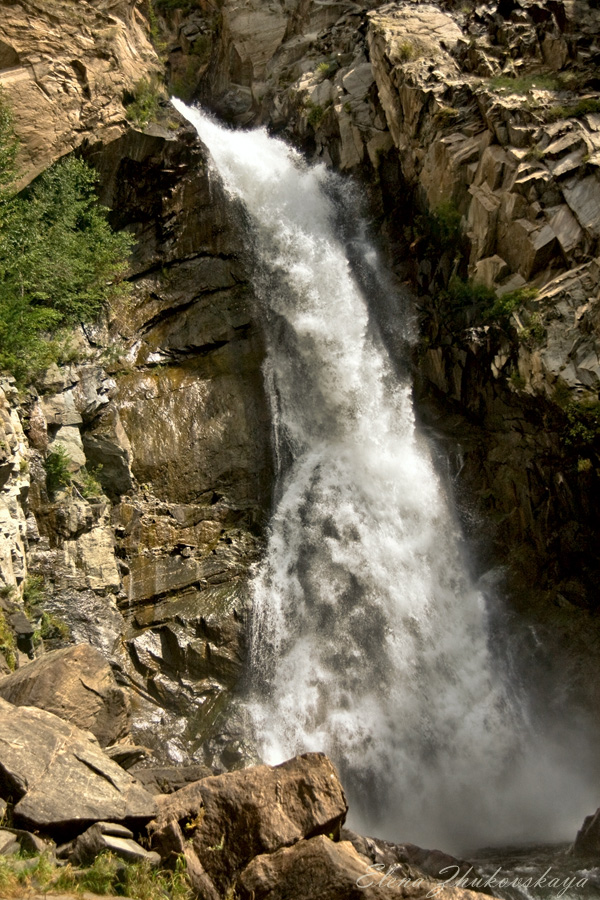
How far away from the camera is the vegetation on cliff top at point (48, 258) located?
41.3 feet

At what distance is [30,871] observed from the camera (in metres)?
5.43

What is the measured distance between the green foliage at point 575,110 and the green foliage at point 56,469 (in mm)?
13133

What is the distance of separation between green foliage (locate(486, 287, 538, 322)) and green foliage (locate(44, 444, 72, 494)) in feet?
31.9

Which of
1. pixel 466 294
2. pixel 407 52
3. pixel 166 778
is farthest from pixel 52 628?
pixel 407 52

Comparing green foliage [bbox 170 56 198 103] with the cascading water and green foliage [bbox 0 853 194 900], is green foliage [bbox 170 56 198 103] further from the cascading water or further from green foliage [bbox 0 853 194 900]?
green foliage [bbox 0 853 194 900]

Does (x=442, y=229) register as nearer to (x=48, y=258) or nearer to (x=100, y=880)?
(x=48, y=258)

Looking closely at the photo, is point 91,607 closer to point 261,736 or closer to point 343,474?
point 261,736

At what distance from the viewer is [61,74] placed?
17109 mm

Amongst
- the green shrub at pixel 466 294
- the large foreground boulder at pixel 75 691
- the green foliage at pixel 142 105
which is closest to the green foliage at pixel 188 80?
the green foliage at pixel 142 105

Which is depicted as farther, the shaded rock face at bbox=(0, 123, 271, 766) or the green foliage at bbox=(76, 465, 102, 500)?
the green foliage at bbox=(76, 465, 102, 500)

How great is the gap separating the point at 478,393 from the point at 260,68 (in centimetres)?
1703

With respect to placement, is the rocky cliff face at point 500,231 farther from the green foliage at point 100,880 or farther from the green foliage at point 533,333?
the green foliage at point 100,880

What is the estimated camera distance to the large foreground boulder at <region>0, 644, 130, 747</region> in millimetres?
7871

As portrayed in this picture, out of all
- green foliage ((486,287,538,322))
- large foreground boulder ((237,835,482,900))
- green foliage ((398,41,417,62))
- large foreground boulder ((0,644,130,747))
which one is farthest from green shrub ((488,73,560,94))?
large foreground boulder ((237,835,482,900))
